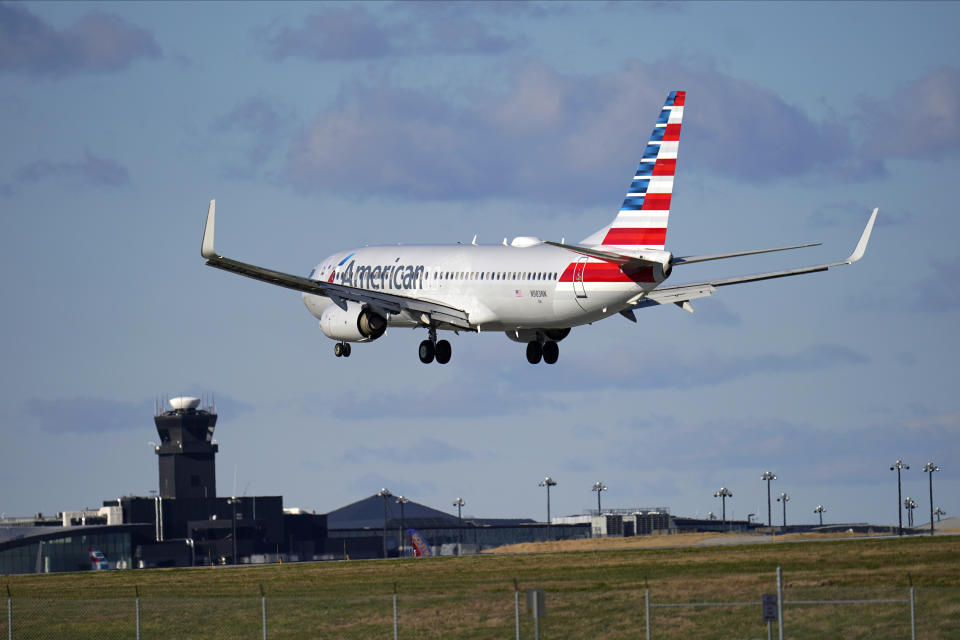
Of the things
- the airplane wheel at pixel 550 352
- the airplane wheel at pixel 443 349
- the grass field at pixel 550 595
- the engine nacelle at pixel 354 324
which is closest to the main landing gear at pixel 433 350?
the airplane wheel at pixel 443 349

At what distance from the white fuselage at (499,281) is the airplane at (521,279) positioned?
0.05m

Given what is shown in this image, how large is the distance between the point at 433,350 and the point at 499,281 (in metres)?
6.42

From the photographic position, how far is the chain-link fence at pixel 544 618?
50938 mm

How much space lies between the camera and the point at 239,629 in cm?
5862

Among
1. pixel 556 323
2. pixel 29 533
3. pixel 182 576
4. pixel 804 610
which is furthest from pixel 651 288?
pixel 29 533

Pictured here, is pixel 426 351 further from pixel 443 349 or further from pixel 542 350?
pixel 542 350

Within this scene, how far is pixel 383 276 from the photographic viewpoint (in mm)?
82500

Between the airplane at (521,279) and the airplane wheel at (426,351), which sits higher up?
the airplane at (521,279)

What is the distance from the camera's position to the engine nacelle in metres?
78.3

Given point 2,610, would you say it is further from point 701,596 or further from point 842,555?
point 842,555

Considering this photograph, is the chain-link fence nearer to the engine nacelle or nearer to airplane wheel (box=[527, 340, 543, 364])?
the engine nacelle

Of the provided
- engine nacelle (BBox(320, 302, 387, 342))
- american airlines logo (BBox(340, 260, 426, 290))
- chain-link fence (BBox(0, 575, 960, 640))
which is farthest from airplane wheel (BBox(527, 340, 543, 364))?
chain-link fence (BBox(0, 575, 960, 640))

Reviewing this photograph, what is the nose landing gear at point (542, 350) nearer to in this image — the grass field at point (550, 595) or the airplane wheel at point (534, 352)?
the airplane wheel at point (534, 352)

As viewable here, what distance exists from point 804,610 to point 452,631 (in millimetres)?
12422
